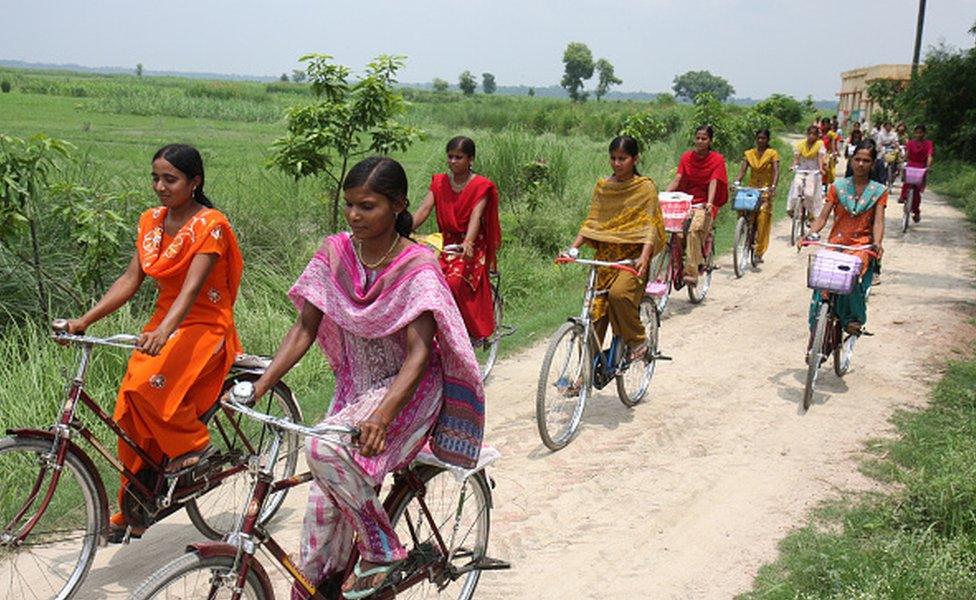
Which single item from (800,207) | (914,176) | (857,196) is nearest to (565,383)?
(857,196)

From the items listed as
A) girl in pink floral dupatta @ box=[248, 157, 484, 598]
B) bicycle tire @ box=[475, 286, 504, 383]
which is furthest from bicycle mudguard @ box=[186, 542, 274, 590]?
bicycle tire @ box=[475, 286, 504, 383]

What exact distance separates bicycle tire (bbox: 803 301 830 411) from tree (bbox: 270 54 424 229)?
12.8 feet

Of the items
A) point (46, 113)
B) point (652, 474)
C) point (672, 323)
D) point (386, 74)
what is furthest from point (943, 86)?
point (46, 113)

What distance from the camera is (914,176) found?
14516mm

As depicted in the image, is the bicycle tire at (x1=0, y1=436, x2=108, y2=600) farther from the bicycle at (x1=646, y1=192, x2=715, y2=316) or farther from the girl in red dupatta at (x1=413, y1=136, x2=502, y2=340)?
the bicycle at (x1=646, y1=192, x2=715, y2=316)

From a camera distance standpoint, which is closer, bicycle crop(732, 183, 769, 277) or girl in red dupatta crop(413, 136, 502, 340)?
girl in red dupatta crop(413, 136, 502, 340)

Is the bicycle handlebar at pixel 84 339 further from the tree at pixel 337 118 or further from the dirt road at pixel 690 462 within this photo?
the tree at pixel 337 118

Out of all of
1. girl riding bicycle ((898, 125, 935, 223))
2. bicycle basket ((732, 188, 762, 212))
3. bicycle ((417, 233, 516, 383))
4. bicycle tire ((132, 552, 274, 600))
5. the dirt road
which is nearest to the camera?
bicycle tire ((132, 552, 274, 600))

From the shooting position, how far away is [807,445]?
5.57 metres

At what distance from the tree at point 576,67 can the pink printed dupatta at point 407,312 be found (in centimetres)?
10916

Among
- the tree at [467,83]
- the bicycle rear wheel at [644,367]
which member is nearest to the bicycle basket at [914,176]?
the bicycle rear wheel at [644,367]

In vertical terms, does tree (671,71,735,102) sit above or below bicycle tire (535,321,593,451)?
above

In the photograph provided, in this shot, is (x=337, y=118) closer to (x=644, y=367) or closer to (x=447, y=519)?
(x=644, y=367)

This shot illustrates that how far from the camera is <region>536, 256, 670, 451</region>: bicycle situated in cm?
521
